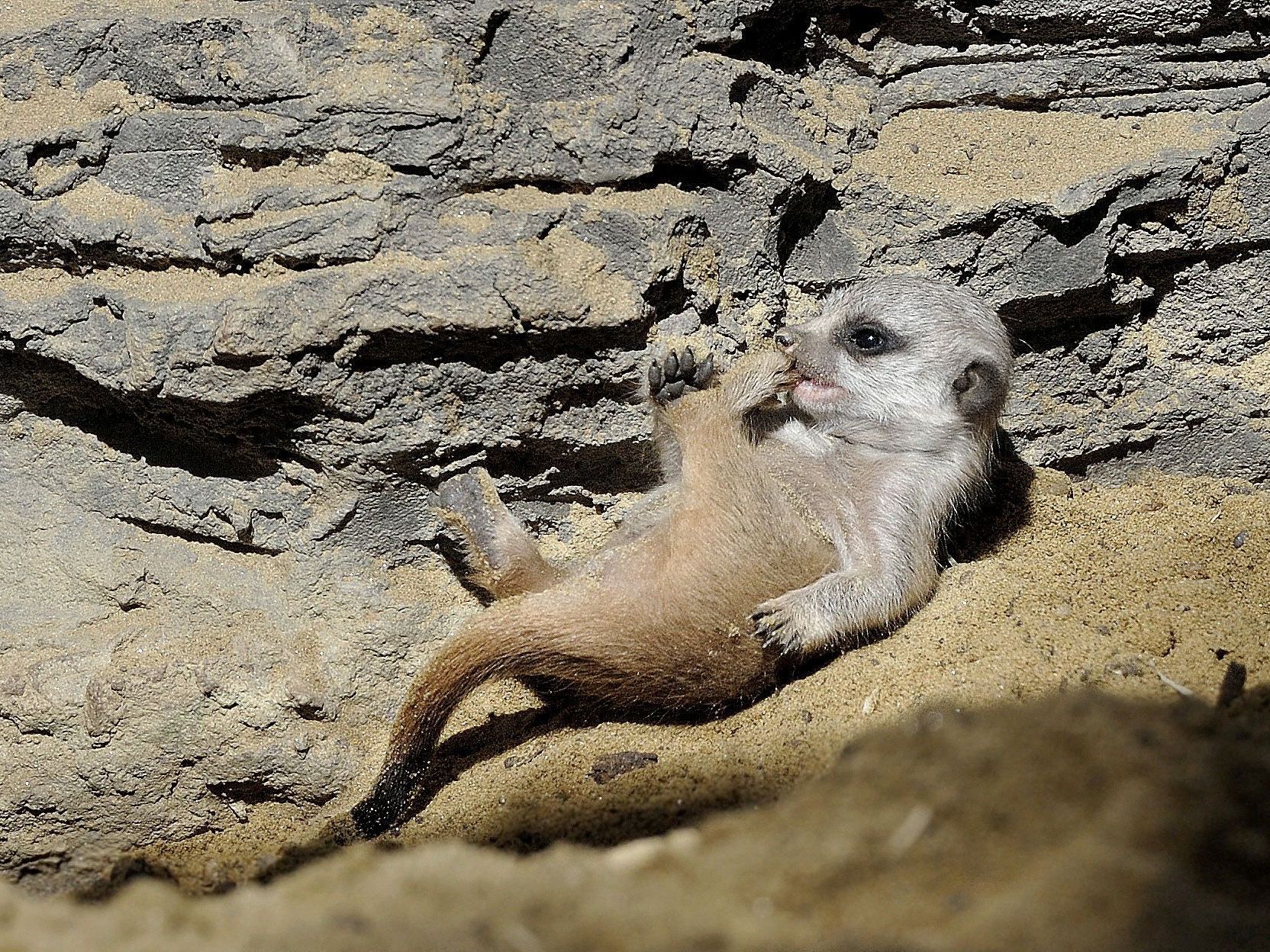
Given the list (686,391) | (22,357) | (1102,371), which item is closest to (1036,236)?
(1102,371)

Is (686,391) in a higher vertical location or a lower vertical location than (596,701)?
higher

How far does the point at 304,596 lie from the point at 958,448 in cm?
216

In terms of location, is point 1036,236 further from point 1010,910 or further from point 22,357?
point 22,357

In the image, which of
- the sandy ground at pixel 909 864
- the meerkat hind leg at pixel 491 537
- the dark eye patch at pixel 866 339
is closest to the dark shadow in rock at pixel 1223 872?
the sandy ground at pixel 909 864

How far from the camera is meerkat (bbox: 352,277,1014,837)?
10.1 feet

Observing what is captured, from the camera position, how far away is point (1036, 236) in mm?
3508

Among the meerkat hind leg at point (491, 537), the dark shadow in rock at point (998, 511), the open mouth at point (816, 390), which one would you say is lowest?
the dark shadow in rock at point (998, 511)

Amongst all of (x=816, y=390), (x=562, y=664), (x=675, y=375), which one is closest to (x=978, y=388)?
(x=816, y=390)

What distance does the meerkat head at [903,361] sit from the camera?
344 centimetres

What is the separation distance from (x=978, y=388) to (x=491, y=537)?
64.1 inches

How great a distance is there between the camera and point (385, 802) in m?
3.02

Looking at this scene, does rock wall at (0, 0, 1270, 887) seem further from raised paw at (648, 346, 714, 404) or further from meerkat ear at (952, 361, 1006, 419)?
meerkat ear at (952, 361, 1006, 419)

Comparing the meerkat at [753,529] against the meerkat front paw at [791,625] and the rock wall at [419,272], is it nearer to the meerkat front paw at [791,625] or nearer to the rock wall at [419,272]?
the meerkat front paw at [791,625]

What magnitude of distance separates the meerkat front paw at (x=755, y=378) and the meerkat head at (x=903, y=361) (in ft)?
0.18
